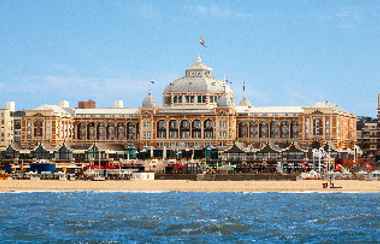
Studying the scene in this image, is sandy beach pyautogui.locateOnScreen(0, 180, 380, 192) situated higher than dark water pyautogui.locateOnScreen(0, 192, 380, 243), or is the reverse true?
sandy beach pyautogui.locateOnScreen(0, 180, 380, 192)

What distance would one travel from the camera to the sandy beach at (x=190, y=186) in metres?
169

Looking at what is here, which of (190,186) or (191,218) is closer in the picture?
(191,218)

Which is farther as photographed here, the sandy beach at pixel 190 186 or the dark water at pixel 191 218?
the sandy beach at pixel 190 186

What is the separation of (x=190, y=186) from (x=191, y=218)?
6250 cm

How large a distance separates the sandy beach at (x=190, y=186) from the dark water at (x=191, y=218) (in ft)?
41.5

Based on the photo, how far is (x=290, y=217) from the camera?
114 metres

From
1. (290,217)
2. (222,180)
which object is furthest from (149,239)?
(222,180)

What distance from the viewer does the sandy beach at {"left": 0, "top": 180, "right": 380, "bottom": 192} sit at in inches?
6658

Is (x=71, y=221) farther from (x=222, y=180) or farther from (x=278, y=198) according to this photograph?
(x=222, y=180)

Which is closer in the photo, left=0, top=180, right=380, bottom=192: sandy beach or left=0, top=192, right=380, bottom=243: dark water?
left=0, top=192, right=380, bottom=243: dark water

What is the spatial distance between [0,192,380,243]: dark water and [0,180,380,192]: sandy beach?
41.5 feet

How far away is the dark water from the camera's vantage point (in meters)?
94.1

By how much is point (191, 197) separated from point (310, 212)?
3460 cm

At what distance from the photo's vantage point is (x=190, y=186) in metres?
174
